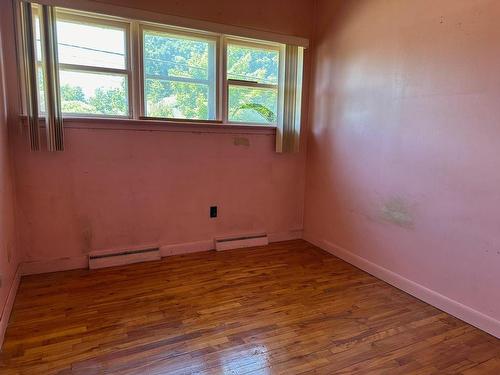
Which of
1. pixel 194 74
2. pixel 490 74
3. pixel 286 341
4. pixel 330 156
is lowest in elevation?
pixel 286 341

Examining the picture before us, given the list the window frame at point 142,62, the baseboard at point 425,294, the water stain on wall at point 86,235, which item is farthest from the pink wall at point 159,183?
the baseboard at point 425,294

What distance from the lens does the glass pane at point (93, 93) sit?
277 centimetres

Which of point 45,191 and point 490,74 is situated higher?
point 490,74

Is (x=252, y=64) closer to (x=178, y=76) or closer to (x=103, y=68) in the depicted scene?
(x=178, y=76)

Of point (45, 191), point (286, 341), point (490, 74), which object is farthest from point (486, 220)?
point (45, 191)

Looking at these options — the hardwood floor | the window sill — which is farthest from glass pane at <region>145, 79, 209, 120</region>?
the hardwood floor

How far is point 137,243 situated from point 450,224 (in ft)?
8.63

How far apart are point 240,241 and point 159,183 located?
1.07m

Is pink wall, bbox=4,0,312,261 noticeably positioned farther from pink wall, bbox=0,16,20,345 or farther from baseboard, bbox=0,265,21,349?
baseboard, bbox=0,265,21,349

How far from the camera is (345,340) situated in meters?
1.98

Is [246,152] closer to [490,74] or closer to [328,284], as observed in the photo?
[328,284]

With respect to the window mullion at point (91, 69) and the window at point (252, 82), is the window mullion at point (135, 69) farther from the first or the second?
the window at point (252, 82)

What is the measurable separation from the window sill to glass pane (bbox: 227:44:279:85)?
1.68 feet

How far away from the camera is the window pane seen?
9.93 ft
